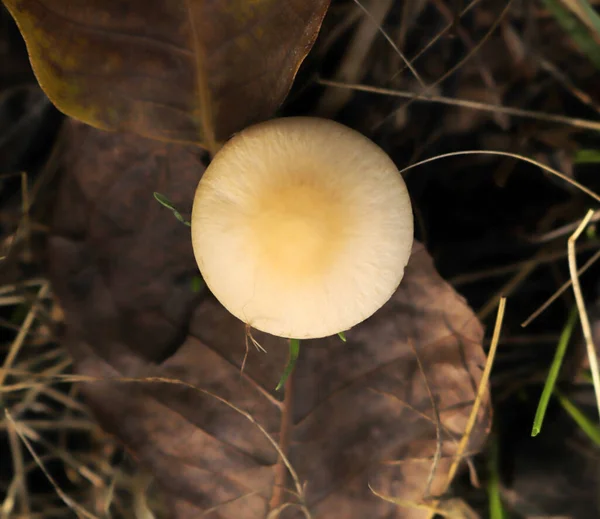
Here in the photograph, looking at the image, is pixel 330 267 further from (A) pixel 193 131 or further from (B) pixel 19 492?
(B) pixel 19 492

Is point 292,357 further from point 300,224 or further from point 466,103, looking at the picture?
point 466,103

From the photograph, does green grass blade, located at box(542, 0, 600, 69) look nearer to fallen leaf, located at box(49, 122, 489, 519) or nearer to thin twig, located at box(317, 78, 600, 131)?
thin twig, located at box(317, 78, 600, 131)

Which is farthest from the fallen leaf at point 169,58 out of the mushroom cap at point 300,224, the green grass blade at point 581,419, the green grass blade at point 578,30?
the green grass blade at point 581,419

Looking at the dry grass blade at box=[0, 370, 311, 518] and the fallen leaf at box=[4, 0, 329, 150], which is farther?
the dry grass blade at box=[0, 370, 311, 518]

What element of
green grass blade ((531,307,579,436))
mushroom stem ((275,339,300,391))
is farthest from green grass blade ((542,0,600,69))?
mushroom stem ((275,339,300,391))

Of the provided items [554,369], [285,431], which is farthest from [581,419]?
[285,431]

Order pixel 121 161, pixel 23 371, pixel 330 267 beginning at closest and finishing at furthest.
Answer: pixel 330 267, pixel 121 161, pixel 23 371

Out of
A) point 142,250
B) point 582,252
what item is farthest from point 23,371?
point 582,252
